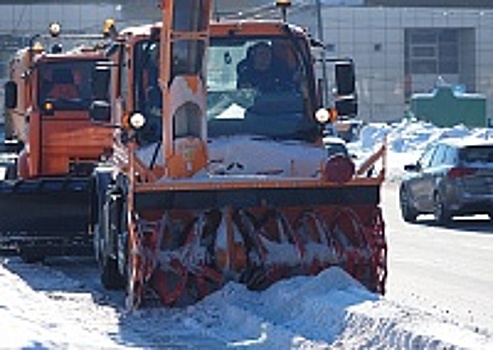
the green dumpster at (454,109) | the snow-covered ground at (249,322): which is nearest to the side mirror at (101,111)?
the snow-covered ground at (249,322)

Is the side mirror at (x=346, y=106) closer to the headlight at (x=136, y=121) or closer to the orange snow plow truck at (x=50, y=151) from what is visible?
the headlight at (x=136, y=121)

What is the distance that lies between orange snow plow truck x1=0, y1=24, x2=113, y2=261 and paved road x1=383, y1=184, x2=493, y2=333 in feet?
13.0

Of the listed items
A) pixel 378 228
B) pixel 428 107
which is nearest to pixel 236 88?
pixel 378 228

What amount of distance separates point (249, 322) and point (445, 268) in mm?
7104

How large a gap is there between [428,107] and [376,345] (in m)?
62.0

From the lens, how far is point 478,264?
19391mm

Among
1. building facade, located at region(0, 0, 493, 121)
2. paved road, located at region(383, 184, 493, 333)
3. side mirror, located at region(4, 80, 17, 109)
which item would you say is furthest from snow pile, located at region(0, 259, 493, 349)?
building facade, located at region(0, 0, 493, 121)

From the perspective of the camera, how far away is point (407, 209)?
2916 cm

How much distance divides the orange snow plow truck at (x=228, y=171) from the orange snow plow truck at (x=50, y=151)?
1.61 m

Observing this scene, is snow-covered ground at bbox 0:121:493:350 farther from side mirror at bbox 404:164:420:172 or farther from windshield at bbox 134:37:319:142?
side mirror at bbox 404:164:420:172

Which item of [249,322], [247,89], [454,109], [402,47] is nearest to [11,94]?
[247,89]

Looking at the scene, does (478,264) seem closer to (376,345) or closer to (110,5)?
(376,345)

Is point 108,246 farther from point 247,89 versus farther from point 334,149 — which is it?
point 334,149

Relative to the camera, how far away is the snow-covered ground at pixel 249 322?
10703mm
